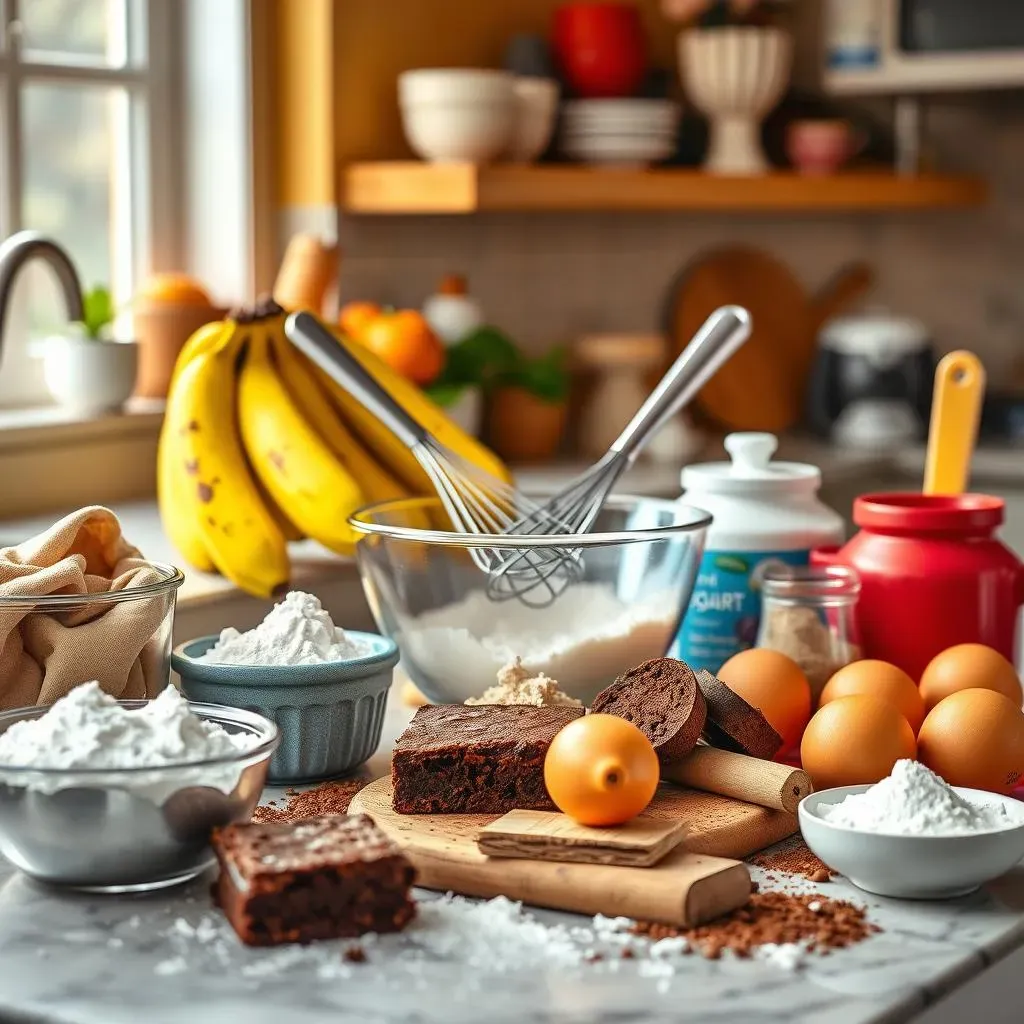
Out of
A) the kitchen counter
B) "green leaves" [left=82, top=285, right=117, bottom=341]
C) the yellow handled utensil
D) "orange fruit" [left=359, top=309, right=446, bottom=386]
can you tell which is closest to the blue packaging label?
the yellow handled utensil

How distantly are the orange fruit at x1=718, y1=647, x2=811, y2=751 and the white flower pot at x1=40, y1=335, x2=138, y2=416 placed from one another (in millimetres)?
1298

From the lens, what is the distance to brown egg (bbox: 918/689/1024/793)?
3.44ft

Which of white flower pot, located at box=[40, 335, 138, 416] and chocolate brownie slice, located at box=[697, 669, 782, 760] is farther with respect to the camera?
white flower pot, located at box=[40, 335, 138, 416]

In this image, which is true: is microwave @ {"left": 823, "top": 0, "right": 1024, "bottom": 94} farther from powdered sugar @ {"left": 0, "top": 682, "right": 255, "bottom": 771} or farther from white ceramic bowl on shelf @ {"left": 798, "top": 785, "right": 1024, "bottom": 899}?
powdered sugar @ {"left": 0, "top": 682, "right": 255, "bottom": 771}

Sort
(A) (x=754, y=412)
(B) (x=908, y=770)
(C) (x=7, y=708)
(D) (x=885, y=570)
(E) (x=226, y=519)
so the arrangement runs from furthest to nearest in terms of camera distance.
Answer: (A) (x=754, y=412)
(E) (x=226, y=519)
(D) (x=885, y=570)
(C) (x=7, y=708)
(B) (x=908, y=770)

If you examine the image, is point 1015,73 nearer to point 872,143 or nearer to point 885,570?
point 872,143

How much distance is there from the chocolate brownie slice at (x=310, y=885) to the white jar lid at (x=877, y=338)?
227 cm

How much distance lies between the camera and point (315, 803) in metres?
1.08

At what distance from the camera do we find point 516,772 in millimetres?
1016

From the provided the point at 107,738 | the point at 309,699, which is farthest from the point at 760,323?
the point at 107,738

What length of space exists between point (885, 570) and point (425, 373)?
3.95 ft

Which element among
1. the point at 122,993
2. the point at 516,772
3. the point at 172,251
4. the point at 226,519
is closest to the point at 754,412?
the point at 172,251

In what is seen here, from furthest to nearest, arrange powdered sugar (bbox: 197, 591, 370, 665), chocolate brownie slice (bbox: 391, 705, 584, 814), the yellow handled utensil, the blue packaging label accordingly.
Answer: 1. the yellow handled utensil
2. the blue packaging label
3. powdered sugar (bbox: 197, 591, 370, 665)
4. chocolate brownie slice (bbox: 391, 705, 584, 814)

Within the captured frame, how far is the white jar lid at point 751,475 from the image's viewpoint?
1.36 metres
